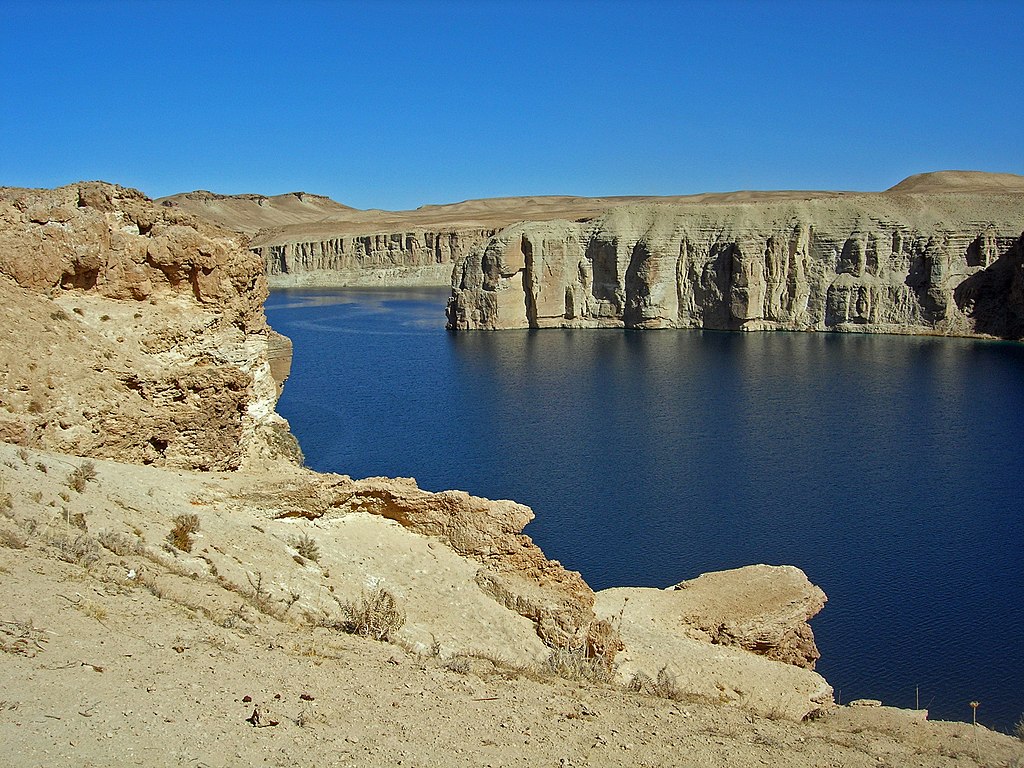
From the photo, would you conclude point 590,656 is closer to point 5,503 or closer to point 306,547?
point 306,547

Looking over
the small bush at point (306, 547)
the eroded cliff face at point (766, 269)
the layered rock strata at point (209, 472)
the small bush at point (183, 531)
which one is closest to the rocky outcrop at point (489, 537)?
the layered rock strata at point (209, 472)

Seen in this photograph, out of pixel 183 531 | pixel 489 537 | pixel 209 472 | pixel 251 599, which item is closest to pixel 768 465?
pixel 489 537

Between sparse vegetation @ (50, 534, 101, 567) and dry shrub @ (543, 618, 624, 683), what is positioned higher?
sparse vegetation @ (50, 534, 101, 567)

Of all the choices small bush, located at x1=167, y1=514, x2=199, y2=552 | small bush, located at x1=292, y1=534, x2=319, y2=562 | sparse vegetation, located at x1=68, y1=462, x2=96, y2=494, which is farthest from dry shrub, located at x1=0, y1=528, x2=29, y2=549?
small bush, located at x1=292, y1=534, x2=319, y2=562

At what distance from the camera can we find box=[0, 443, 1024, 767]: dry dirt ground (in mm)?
5965

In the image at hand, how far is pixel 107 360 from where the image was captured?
11.6m

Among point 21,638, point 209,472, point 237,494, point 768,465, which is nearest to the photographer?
point 21,638

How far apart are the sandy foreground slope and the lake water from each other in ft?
14.3

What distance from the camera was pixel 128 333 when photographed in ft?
40.2

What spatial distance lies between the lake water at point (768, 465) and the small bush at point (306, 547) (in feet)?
36.1

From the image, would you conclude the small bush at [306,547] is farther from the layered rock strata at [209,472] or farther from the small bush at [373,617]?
the small bush at [373,617]

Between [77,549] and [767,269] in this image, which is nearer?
[77,549]

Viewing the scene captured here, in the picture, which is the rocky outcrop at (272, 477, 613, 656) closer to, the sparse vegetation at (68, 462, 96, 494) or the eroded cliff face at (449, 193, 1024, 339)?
the sparse vegetation at (68, 462, 96, 494)

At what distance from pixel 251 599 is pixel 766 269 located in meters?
71.0
